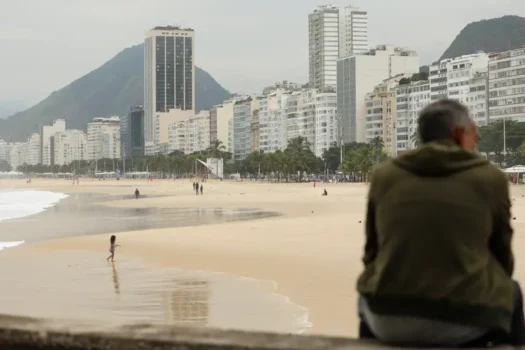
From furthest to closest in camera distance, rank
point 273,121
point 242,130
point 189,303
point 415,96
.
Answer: point 242,130, point 273,121, point 415,96, point 189,303

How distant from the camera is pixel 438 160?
2381 millimetres

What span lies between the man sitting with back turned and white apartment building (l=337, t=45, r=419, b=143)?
145225 millimetres

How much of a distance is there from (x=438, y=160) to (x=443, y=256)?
0.97ft

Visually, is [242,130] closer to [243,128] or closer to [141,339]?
[243,128]

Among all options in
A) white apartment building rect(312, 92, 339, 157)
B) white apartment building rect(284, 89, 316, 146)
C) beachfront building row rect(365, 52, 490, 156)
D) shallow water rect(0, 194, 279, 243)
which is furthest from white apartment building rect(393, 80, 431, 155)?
shallow water rect(0, 194, 279, 243)

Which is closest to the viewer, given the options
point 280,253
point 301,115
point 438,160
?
point 438,160

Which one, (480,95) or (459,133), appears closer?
(459,133)

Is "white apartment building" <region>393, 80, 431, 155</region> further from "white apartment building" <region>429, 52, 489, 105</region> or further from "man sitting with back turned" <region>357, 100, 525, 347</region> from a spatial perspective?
"man sitting with back turned" <region>357, 100, 525, 347</region>

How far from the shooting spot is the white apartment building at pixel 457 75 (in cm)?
11862

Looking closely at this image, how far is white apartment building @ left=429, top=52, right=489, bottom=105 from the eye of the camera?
119m

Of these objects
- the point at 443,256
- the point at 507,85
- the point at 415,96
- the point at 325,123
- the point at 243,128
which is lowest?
the point at 443,256

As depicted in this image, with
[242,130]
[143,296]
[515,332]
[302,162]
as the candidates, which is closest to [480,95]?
[302,162]

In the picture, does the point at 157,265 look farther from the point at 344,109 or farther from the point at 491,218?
the point at 344,109

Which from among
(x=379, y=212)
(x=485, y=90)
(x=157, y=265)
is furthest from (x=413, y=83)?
(x=379, y=212)
